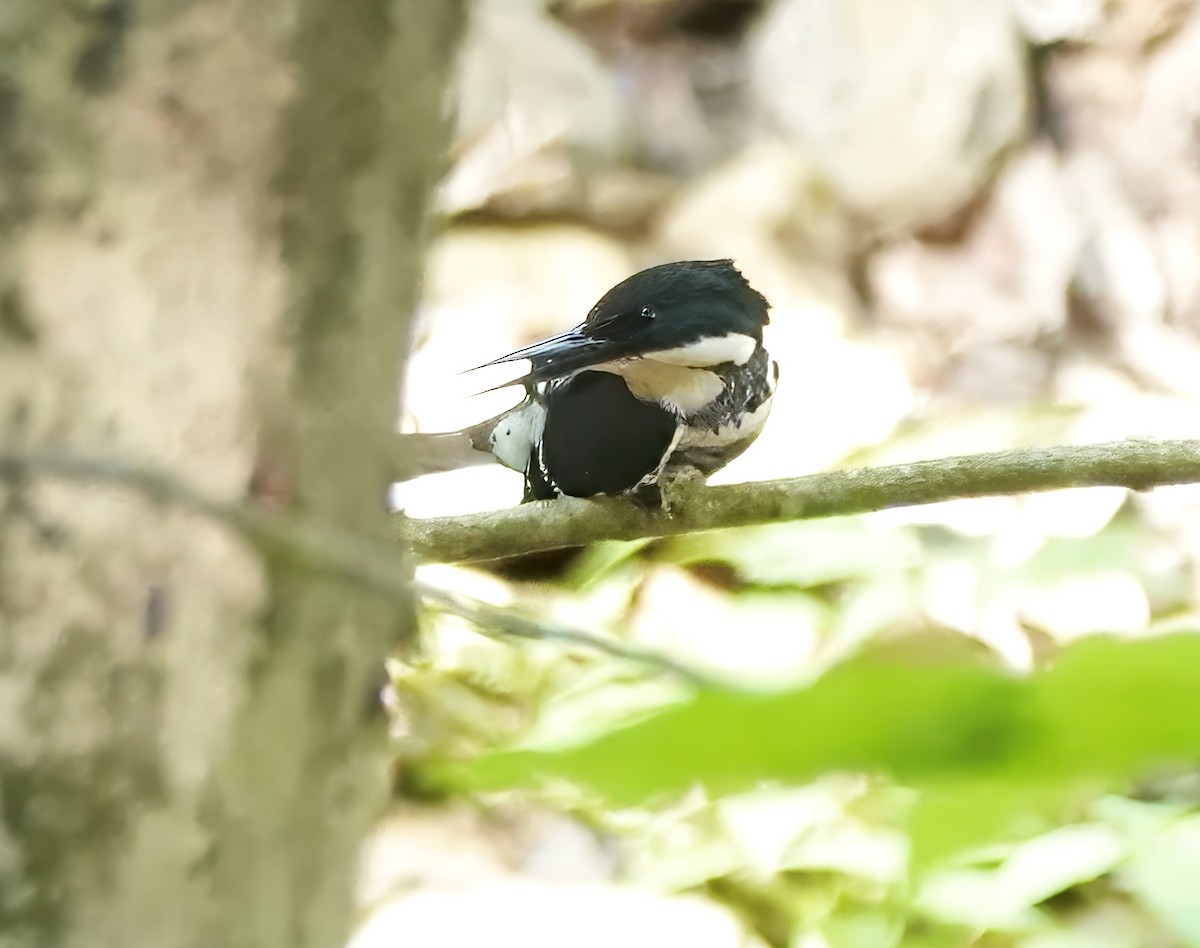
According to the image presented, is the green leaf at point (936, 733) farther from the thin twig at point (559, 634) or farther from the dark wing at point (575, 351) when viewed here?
the dark wing at point (575, 351)

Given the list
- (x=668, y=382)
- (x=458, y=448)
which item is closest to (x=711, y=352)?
(x=668, y=382)

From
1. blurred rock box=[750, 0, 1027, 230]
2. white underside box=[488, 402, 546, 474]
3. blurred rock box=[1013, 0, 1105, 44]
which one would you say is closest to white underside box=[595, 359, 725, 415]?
white underside box=[488, 402, 546, 474]

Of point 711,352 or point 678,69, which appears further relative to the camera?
point 678,69

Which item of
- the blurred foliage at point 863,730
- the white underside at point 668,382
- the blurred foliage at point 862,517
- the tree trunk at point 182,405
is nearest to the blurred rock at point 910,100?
the blurred foliage at point 862,517

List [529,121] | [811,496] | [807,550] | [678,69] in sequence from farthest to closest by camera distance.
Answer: [678,69]
[529,121]
[807,550]
[811,496]

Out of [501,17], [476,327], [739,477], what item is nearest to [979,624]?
[739,477]

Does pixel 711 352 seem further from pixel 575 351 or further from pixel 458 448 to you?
pixel 458 448
